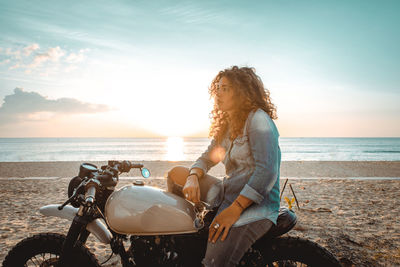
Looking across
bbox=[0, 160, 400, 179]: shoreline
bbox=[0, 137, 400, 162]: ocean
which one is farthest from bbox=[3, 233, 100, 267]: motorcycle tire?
bbox=[0, 137, 400, 162]: ocean

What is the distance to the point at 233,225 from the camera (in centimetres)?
165

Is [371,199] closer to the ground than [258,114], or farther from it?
closer to the ground

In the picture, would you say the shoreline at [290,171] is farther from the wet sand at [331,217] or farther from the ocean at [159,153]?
the ocean at [159,153]

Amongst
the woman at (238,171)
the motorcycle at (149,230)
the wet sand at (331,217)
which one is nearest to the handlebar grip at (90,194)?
the motorcycle at (149,230)

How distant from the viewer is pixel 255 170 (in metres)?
1.69

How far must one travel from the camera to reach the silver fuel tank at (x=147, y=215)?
1.75 metres

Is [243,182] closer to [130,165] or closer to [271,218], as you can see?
[271,218]

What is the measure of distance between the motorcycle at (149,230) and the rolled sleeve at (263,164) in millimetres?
307

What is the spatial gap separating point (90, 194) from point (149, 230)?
442 mm

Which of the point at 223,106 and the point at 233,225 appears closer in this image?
the point at 233,225

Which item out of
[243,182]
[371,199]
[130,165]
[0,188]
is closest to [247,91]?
[243,182]

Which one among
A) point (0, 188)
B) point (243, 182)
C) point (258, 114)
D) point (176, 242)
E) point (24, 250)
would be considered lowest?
point (0, 188)

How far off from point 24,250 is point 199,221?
4.68ft

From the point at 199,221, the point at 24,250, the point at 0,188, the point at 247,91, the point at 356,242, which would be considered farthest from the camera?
the point at 0,188
